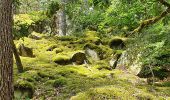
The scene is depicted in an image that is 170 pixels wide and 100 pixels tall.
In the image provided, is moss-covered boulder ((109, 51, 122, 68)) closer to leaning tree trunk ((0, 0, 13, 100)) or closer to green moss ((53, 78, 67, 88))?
green moss ((53, 78, 67, 88))

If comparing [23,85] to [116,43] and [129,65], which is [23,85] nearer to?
[129,65]

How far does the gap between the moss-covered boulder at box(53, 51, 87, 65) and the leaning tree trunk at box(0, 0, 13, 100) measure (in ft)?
22.6

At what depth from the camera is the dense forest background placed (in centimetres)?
984

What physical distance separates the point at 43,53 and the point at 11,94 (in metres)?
8.40

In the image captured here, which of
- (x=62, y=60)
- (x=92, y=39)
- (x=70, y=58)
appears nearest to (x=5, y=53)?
(x=62, y=60)

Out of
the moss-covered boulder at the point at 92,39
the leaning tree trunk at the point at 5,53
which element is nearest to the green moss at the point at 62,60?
the moss-covered boulder at the point at 92,39

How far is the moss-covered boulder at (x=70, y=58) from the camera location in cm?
1426

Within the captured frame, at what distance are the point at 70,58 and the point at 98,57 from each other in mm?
2626

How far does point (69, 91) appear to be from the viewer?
32.4ft

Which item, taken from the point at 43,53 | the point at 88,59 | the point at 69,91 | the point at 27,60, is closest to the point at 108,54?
the point at 88,59

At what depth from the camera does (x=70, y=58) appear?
14.4 m

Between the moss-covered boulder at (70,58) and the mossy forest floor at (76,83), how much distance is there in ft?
0.85

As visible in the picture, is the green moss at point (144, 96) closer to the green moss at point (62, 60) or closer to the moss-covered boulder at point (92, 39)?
the green moss at point (62, 60)

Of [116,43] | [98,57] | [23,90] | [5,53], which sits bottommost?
[98,57]
